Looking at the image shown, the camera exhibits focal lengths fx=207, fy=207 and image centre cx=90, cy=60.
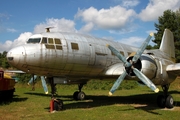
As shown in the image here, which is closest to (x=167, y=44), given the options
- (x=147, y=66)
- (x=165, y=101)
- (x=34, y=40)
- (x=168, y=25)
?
(x=165, y=101)

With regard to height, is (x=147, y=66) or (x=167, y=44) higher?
(x=167, y=44)

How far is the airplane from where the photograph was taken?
9828 mm

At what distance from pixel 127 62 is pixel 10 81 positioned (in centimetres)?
987

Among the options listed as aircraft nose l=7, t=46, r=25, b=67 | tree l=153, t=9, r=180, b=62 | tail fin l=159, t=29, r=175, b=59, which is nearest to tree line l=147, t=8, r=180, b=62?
tree l=153, t=9, r=180, b=62

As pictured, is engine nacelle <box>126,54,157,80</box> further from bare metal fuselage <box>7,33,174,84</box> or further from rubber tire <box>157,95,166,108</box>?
rubber tire <box>157,95,166,108</box>

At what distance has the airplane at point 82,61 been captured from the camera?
983 cm

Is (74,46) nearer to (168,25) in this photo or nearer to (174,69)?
(174,69)

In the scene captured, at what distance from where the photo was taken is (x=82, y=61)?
1124cm

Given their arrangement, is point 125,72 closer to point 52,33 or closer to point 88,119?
point 88,119

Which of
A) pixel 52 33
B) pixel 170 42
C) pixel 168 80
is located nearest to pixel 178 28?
pixel 170 42

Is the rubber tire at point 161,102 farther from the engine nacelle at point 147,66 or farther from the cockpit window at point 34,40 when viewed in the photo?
the cockpit window at point 34,40

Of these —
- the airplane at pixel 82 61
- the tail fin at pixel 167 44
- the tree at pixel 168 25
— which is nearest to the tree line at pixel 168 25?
the tree at pixel 168 25

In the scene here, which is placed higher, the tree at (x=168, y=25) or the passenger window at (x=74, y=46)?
the tree at (x=168, y=25)

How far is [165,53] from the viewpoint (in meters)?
15.2
